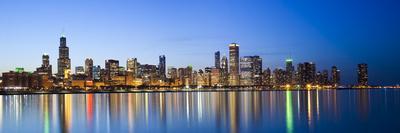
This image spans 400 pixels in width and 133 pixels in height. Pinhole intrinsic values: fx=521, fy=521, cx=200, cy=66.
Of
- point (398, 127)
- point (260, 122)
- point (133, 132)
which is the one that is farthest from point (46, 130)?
point (398, 127)

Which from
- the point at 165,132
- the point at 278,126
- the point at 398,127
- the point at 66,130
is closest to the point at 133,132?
the point at 165,132

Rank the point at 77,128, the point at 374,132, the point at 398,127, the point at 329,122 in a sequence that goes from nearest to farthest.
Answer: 1. the point at 374,132
2. the point at 398,127
3. the point at 77,128
4. the point at 329,122

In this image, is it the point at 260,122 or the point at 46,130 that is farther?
Answer: the point at 260,122

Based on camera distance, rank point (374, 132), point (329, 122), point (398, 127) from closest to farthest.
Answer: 1. point (374, 132)
2. point (398, 127)
3. point (329, 122)

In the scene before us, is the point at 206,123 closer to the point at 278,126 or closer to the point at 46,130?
the point at 278,126

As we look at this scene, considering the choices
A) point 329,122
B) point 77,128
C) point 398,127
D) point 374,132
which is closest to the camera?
point 374,132

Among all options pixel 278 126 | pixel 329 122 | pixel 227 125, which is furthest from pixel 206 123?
pixel 329 122

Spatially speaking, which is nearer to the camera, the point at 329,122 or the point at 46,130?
the point at 46,130

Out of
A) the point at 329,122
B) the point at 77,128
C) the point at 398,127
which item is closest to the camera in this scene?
the point at 398,127

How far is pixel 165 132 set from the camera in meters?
31.7

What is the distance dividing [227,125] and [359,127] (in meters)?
8.55

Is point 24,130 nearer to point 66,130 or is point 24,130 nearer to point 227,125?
point 66,130

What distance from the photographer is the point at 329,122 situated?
37062mm

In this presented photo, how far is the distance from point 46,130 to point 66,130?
4.08ft
